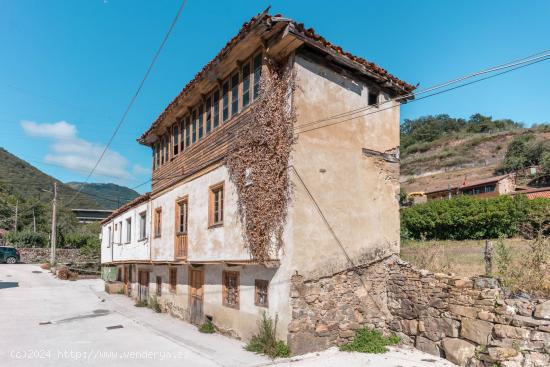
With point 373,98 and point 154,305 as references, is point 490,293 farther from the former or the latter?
point 154,305

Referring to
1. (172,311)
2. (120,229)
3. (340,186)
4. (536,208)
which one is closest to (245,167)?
(340,186)

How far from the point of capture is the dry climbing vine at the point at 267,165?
33.4ft

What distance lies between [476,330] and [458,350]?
2.04 feet

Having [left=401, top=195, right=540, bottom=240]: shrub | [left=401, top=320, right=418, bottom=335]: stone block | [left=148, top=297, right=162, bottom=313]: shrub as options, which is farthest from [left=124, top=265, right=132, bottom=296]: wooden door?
[left=401, top=320, right=418, bottom=335]: stone block

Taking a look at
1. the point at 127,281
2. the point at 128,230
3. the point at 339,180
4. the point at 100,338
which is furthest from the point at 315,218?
the point at 127,281

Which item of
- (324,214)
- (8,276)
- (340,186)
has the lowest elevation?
A: (8,276)

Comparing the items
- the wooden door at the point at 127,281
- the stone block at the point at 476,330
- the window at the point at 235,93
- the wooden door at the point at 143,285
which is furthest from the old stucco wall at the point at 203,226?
the wooden door at the point at 127,281

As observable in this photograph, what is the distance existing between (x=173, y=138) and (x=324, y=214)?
953 cm

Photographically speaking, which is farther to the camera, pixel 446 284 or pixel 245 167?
pixel 245 167

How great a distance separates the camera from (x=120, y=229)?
2522 centimetres

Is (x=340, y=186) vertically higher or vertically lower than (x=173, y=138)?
lower

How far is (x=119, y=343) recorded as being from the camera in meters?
11.6

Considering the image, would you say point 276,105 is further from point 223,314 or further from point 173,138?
point 173,138

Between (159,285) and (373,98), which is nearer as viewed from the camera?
(373,98)
